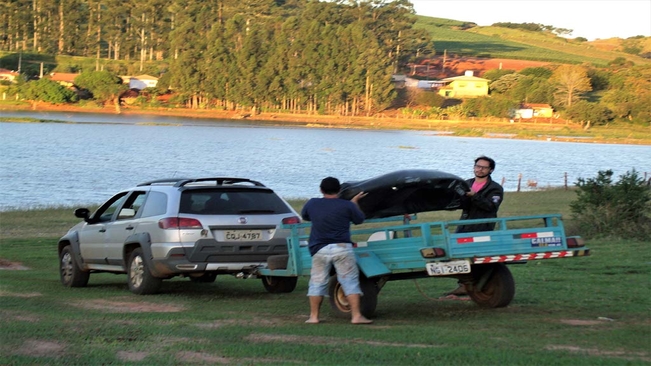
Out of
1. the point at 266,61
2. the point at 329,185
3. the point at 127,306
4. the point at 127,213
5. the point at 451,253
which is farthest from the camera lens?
the point at 266,61

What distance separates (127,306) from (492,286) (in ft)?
13.5

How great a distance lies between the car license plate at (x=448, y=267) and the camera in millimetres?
9344

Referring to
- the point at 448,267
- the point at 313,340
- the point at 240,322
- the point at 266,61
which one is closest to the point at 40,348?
the point at 240,322

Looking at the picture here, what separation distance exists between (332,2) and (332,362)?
158317mm

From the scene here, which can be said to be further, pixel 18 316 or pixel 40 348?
pixel 18 316

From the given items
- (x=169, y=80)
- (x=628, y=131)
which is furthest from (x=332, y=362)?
(x=169, y=80)

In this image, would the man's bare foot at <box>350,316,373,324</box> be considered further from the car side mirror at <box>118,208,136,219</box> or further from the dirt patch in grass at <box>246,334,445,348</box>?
the car side mirror at <box>118,208,136,219</box>

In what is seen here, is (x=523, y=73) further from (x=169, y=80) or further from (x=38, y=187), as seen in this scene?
(x=38, y=187)

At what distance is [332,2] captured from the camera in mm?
162750

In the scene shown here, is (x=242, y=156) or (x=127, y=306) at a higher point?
(x=127, y=306)

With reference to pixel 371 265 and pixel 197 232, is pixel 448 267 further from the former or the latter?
pixel 197 232

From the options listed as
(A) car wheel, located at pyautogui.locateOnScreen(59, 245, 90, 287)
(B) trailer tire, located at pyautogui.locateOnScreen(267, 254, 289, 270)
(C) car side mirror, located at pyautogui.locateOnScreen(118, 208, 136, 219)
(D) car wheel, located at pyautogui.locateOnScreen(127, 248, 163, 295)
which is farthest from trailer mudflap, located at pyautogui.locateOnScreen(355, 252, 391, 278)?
(A) car wheel, located at pyautogui.locateOnScreen(59, 245, 90, 287)

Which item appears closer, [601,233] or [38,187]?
[601,233]

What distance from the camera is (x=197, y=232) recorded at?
11766 millimetres
